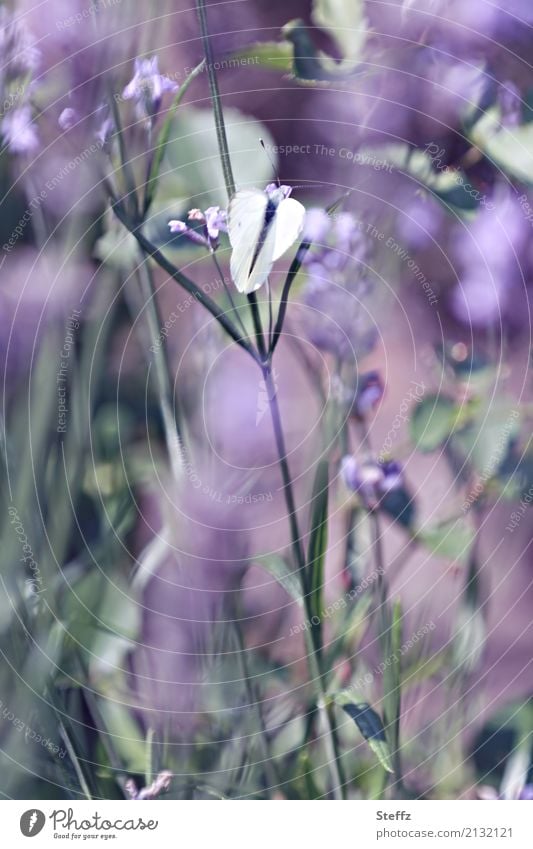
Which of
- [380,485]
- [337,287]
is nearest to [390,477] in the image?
[380,485]

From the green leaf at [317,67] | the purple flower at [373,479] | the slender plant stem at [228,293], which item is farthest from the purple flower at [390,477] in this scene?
the green leaf at [317,67]

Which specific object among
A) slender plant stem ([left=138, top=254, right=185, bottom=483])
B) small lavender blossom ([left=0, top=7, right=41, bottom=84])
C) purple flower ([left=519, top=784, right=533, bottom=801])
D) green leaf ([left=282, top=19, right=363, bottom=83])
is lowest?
purple flower ([left=519, top=784, right=533, bottom=801])

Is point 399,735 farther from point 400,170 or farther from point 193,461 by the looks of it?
point 400,170

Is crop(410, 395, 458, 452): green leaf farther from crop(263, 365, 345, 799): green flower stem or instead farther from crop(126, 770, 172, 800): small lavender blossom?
crop(126, 770, 172, 800): small lavender blossom

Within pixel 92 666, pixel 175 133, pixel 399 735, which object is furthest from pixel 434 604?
pixel 175 133

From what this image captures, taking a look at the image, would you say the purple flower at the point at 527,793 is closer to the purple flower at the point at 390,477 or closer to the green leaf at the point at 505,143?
the purple flower at the point at 390,477

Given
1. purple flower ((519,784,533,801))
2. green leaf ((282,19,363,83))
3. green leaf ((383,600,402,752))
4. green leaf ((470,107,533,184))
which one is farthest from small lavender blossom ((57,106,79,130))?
purple flower ((519,784,533,801))

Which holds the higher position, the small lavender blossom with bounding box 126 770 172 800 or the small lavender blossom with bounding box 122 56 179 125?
the small lavender blossom with bounding box 122 56 179 125
